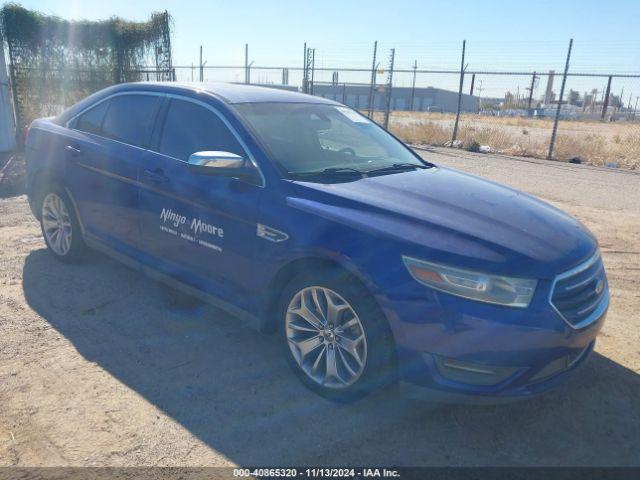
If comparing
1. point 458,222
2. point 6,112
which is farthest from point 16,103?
point 458,222

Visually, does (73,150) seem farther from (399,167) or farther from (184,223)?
(399,167)

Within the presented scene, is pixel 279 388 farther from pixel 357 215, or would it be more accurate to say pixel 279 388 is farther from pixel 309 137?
pixel 309 137

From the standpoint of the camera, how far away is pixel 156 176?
392 cm

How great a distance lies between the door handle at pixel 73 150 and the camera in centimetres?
465

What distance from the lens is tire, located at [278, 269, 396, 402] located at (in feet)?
9.30

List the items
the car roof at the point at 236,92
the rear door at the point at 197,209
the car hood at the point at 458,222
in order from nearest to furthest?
the car hood at the point at 458,222
the rear door at the point at 197,209
the car roof at the point at 236,92

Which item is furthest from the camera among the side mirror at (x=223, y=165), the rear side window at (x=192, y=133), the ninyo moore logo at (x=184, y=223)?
the rear side window at (x=192, y=133)

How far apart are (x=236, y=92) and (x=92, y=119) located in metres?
1.55

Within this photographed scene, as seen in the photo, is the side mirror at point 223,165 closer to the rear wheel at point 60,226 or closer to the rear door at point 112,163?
the rear door at point 112,163

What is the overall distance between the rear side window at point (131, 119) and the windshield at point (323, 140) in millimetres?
926

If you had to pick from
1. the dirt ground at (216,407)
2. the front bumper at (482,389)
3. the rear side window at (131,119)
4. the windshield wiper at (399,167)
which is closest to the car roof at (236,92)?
the rear side window at (131,119)

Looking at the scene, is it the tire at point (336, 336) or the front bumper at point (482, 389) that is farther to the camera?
the tire at point (336, 336)

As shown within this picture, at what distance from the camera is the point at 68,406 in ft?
9.83

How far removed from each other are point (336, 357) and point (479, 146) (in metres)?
14.4
